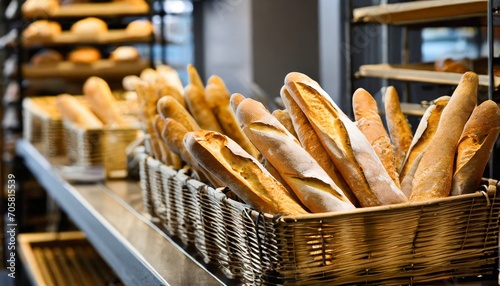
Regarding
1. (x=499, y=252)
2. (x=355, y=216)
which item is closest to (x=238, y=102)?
(x=355, y=216)

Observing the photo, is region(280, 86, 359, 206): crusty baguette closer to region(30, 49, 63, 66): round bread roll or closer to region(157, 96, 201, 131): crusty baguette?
region(157, 96, 201, 131): crusty baguette

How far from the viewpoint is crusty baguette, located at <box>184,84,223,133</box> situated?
5.79 ft

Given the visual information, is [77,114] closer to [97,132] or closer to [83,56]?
[97,132]

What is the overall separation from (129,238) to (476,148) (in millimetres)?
843

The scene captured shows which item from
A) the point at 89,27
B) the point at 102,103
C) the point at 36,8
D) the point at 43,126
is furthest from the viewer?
the point at 89,27

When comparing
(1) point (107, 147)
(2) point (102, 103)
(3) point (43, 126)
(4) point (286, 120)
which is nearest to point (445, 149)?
(4) point (286, 120)

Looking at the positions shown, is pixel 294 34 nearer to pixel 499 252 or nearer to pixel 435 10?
pixel 435 10

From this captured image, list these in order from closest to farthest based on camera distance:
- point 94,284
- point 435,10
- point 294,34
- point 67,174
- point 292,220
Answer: point 292,220 < point 435,10 < point 67,174 < point 94,284 < point 294,34

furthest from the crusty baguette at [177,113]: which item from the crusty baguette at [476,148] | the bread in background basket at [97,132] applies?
the bread in background basket at [97,132]

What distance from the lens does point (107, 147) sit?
2834 mm

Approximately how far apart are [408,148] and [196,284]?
47 centimetres

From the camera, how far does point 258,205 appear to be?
1195 millimetres

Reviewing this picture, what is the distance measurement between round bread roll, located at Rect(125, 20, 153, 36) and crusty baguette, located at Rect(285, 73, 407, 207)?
3.62 m

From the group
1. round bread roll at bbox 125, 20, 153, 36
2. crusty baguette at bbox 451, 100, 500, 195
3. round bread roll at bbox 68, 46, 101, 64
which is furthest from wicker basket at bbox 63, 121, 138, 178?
round bread roll at bbox 68, 46, 101, 64
